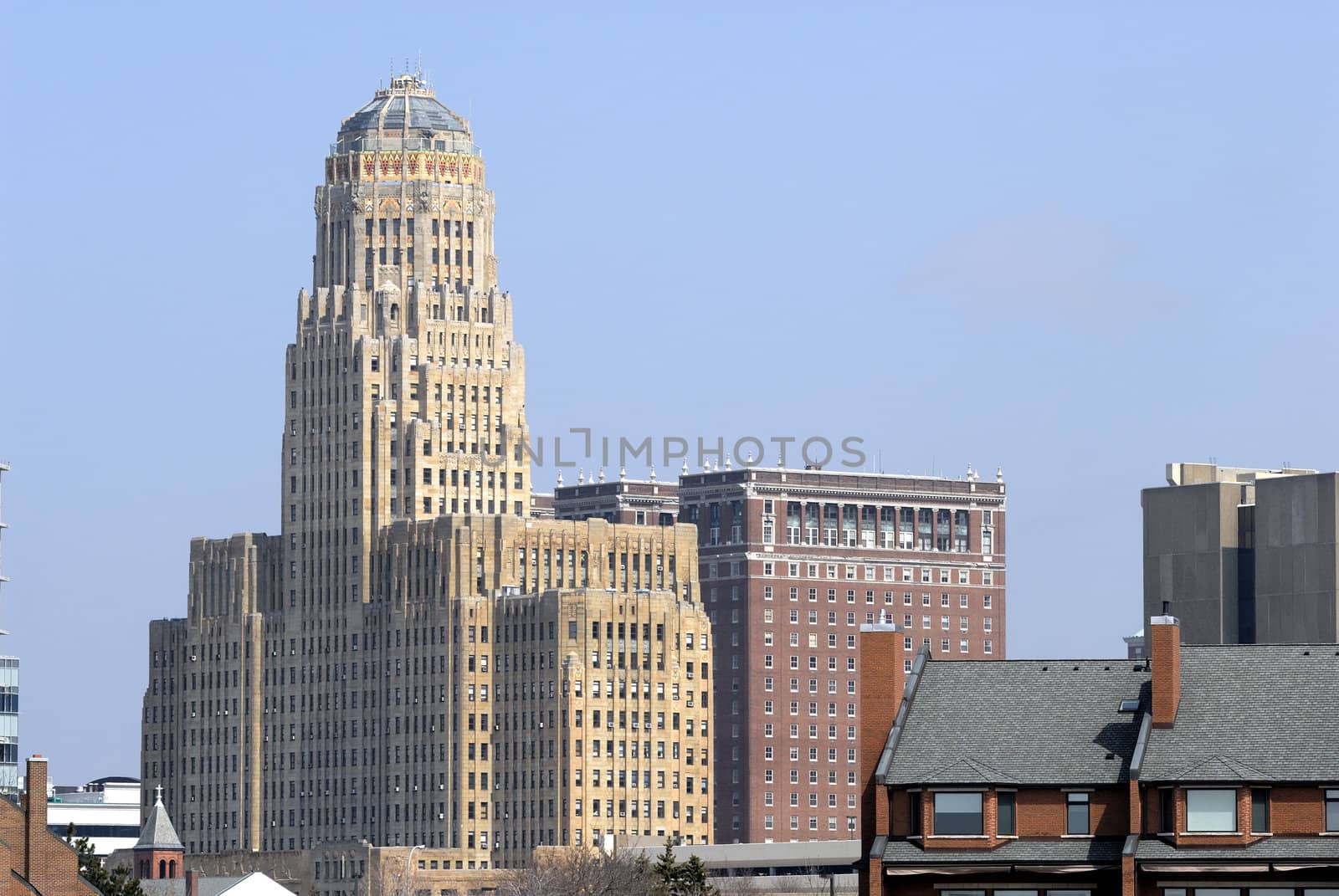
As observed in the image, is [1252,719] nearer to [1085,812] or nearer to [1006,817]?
[1085,812]

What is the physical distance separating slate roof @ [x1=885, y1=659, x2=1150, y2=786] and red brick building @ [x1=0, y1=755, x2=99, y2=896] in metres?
31.2

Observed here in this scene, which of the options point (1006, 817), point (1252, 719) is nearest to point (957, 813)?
point (1006, 817)

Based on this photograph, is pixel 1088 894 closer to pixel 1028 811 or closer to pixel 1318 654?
pixel 1028 811

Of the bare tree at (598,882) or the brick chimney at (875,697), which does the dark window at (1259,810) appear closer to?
the brick chimney at (875,697)

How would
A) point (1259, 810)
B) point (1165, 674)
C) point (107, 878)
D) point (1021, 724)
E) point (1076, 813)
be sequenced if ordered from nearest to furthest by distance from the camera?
point (1259, 810) < point (1076, 813) < point (1165, 674) < point (1021, 724) < point (107, 878)

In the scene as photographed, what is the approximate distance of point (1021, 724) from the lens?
323ft

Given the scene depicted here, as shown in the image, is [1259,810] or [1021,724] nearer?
[1259,810]

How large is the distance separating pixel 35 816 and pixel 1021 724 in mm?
35237

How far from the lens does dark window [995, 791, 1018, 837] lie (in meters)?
95.3

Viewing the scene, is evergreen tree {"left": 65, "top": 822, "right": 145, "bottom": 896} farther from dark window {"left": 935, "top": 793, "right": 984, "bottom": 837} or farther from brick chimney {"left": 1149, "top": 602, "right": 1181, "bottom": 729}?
brick chimney {"left": 1149, "top": 602, "right": 1181, "bottom": 729}

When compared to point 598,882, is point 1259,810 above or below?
above

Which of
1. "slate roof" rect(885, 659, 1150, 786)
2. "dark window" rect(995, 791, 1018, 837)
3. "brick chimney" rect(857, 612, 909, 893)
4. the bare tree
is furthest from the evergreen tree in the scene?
"dark window" rect(995, 791, 1018, 837)

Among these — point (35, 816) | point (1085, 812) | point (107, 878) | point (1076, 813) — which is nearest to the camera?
point (1085, 812)

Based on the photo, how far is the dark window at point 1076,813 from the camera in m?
94.9
